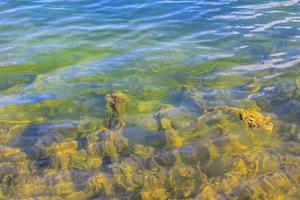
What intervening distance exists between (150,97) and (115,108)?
0.86 meters

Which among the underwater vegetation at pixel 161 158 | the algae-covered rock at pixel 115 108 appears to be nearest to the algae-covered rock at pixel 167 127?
the underwater vegetation at pixel 161 158

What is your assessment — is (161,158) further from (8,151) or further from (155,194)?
(8,151)

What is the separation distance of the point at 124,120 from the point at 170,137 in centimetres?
112

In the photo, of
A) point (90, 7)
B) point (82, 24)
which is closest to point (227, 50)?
point (82, 24)

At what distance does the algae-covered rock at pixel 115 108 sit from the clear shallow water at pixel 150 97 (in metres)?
0.14

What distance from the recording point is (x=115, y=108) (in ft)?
28.0

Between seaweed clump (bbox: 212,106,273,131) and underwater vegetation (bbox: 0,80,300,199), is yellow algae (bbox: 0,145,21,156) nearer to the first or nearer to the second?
underwater vegetation (bbox: 0,80,300,199)

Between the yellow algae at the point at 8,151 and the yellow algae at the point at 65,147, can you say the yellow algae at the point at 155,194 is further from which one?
the yellow algae at the point at 8,151

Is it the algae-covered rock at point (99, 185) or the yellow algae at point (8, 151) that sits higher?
the yellow algae at point (8, 151)

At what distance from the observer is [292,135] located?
288 inches

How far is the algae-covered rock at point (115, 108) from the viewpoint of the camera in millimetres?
8070

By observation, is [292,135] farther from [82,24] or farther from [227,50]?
[82,24]

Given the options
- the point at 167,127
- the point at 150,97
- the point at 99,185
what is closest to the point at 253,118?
the point at 167,127

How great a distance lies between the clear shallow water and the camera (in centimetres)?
652
